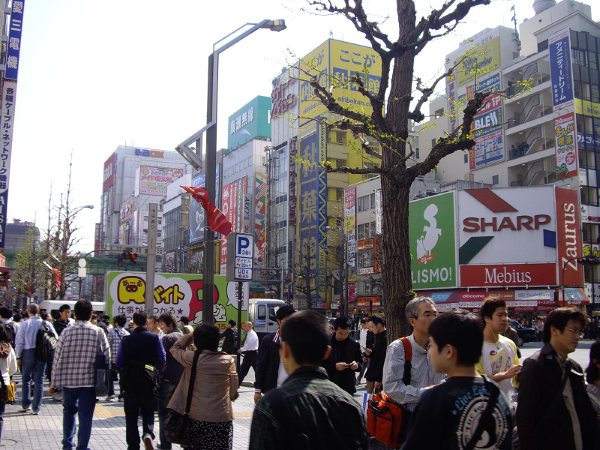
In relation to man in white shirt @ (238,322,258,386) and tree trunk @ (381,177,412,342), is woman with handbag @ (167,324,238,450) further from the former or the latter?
man in white shirt @ (238,322,258,386)

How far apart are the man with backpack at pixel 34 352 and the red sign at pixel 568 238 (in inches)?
1380

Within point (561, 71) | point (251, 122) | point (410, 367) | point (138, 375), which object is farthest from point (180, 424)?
point (251, 122)

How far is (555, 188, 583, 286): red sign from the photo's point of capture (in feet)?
129

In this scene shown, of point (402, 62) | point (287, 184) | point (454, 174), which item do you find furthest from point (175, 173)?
point (402, 62)

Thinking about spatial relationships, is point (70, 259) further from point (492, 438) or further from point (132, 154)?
point (132, 154)

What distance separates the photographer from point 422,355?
14.8ft

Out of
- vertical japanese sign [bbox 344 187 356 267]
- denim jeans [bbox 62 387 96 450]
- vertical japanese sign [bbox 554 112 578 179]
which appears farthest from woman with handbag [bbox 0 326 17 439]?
vertical japanese sign [bbox 344 187 356 267]

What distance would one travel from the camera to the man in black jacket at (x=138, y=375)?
696 centimetres

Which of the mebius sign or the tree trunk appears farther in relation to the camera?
the mebius sign

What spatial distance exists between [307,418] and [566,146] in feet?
156

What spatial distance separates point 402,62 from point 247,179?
64505 millimetres

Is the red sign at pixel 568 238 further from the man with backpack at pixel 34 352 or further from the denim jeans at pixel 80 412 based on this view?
the denim jeans at pixel 80 412

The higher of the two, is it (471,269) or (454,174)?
(454,174)

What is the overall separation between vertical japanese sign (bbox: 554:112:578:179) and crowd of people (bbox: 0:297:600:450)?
4126 centimetres
